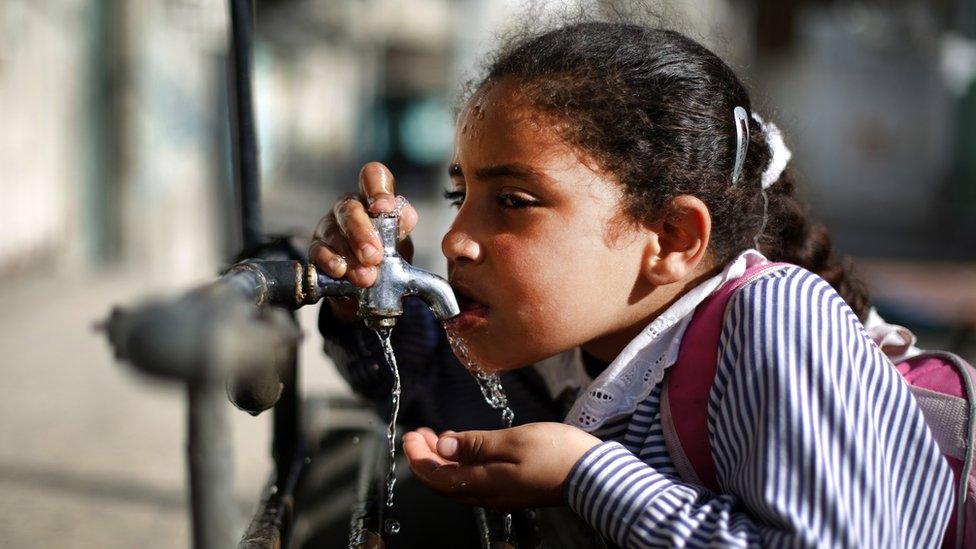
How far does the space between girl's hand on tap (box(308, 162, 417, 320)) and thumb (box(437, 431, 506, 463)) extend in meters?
0.22

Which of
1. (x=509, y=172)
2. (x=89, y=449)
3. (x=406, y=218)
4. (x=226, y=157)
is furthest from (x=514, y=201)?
(x=226, y=157)

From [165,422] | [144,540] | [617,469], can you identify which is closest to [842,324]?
[617,469]

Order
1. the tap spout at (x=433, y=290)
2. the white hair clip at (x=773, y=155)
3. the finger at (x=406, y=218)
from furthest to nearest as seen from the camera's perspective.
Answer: the white hair clip at (x=773, y=155) < the finger at (x=406, y=218) < the tap spout at (x=433, y=290)

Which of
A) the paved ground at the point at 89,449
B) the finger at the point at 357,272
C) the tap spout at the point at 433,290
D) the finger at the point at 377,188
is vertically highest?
the finger at the point at 377,188

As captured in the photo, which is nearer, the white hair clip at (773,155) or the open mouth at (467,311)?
the open mouth at (467,311)

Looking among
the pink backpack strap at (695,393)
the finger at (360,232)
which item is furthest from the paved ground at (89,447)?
the pink backpack strap at (695,393)

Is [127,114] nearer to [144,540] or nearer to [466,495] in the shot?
[144,540]

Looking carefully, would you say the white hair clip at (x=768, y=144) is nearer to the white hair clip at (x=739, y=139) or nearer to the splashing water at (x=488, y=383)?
the white hair clip at (x=739, y=139)

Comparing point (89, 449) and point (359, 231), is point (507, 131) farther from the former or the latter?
point (89, 449)

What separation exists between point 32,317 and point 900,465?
4341 mm

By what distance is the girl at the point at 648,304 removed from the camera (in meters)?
0.98

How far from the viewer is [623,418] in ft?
4.12

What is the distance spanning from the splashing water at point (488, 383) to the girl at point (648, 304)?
2 centimetres

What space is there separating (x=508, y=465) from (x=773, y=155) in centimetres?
68
